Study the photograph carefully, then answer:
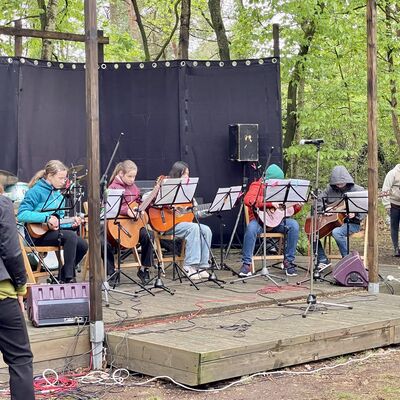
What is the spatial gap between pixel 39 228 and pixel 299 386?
9.31 feet

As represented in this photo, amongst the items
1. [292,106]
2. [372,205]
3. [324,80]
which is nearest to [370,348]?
[372,205]

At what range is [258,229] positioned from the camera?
8273 mm

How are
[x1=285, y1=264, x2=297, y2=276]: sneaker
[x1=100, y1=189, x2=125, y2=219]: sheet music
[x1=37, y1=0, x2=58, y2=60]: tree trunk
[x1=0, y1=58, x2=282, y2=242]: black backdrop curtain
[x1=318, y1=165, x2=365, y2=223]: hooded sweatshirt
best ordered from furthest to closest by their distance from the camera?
[x1=37, y1=0, x2=58, y2=60]: tree trunk < [x1=0, y1=58, x2=282, y2=242]: black backdrop curtain < [x1=318, y1=165, x2=365, y2=223]: hooded sweatshirt < [x1=285, y1=264, x2=297, y2=276]: sneaker < [x1=100, y1=189, x2=125, y2=219]: sheet music

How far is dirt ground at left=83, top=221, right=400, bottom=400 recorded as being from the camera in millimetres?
5055

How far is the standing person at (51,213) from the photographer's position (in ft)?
22.2

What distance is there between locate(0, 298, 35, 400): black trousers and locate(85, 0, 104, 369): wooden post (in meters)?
1.44

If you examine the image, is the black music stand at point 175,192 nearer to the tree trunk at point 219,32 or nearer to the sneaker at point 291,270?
the sneaker at point 291,270

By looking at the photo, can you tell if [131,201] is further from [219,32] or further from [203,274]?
[219,32]

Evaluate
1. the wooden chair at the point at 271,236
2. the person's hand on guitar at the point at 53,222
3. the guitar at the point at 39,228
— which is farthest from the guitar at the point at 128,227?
the wooden chair at the point at 271,236

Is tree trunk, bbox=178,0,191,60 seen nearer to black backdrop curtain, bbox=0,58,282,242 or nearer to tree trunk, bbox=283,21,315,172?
tree trunk, bbox=283,21,315,172

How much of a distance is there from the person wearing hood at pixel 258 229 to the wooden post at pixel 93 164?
108 inches

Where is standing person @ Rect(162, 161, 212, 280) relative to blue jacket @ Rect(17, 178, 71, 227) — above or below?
below

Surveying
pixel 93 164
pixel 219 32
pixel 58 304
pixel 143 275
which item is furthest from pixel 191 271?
pixel 219 32

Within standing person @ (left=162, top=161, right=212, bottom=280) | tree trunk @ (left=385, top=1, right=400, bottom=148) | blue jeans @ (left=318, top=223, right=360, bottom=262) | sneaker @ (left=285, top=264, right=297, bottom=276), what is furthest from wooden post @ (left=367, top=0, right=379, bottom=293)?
tree trunk @ (left=385, top=1, right=400, bottom=148)
